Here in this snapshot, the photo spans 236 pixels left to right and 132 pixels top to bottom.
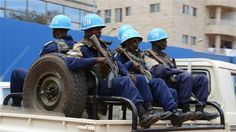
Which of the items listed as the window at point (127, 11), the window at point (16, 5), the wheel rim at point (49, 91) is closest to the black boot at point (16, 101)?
the wheel rim at point (49, 91)

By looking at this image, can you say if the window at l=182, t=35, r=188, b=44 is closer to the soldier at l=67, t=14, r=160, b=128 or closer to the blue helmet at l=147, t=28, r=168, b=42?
the blue helmet at l=147, t=28, r=168, b=42

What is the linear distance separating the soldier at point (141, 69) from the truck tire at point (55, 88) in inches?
26.1

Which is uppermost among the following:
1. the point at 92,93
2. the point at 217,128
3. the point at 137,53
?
the point at 137,53

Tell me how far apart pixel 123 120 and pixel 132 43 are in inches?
53.9

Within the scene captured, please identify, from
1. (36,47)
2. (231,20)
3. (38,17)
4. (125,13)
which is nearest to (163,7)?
(125,13)

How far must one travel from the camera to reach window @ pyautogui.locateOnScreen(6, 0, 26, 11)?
66.6 feet

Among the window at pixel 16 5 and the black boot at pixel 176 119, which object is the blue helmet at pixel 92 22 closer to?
the black boot at pixel 176 119

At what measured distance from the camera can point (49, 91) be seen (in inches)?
190

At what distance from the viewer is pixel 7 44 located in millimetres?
15938

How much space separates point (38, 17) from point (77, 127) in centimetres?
1830

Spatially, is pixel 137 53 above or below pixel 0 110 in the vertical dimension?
above

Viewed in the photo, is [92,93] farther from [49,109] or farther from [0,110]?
[0,110]

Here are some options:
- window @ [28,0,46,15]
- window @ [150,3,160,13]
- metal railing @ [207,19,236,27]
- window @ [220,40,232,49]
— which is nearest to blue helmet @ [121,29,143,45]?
window @ [28,0,46,15]

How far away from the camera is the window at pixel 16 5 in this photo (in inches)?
799
